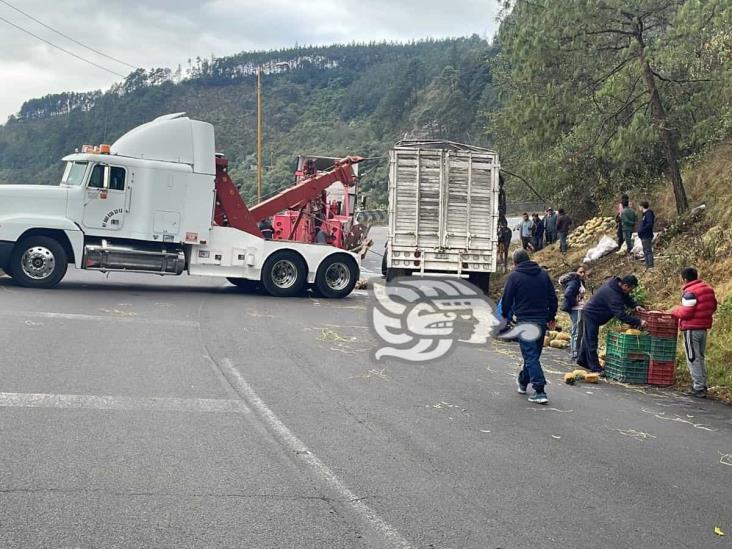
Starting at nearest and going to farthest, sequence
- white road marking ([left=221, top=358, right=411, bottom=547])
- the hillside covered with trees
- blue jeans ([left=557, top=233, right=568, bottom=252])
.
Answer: white road marking ([left=221, top=358, right=411, bottom=547]), blue jeans ([left=557, top=233, right=568, bottom=252]), the hillside covered with trees

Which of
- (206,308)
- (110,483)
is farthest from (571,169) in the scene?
(110,483)

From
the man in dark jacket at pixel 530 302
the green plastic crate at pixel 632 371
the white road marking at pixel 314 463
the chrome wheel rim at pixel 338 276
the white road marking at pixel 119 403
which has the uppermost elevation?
the chrome wheel rim at pixel 338 276

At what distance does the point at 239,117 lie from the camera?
116062mm

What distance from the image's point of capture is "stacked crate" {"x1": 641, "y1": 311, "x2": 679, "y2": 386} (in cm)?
1103

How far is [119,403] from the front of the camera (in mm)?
7891

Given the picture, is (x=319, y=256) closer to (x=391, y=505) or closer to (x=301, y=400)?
(x=301, y=400)

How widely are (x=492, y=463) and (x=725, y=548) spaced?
196 cm

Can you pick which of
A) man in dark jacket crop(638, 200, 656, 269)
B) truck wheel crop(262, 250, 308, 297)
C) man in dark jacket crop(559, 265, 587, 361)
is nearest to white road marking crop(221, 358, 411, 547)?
man in dark jacket crop(559, 265, 587, 361)

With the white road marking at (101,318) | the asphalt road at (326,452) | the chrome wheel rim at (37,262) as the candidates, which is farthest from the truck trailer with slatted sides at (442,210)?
the asphalt road at (326,452)

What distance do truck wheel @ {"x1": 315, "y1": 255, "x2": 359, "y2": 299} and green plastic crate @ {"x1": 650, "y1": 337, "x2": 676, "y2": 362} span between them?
387 inches

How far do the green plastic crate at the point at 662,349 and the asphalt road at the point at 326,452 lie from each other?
0.71 meters

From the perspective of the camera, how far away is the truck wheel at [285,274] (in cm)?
1947

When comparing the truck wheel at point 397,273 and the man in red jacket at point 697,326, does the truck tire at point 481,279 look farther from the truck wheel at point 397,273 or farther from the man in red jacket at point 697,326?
the man in red jacket at point 697,326

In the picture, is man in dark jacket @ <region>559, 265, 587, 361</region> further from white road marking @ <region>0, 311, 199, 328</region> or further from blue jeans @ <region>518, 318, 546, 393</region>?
white road marking @ <region>0, 311, 199, 328</region>
